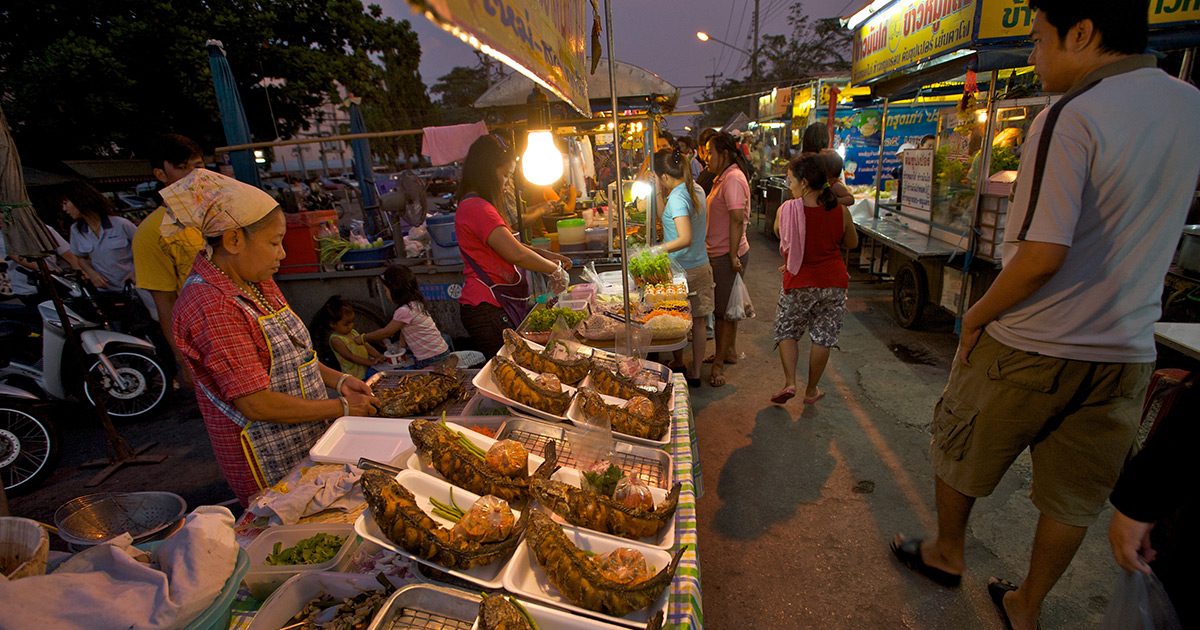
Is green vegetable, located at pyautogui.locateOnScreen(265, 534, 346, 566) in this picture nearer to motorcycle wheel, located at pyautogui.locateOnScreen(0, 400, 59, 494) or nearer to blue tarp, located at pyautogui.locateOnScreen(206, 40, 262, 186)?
motorcycle wheel, located at pyautogui.locateOnScreen(0, 400, 59, 494)

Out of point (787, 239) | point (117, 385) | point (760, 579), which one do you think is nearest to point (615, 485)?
point (760, 579)

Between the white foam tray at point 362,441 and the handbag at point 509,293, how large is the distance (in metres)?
1.72

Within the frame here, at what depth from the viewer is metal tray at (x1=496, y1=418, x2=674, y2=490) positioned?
2.09m

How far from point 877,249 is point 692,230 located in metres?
5.45

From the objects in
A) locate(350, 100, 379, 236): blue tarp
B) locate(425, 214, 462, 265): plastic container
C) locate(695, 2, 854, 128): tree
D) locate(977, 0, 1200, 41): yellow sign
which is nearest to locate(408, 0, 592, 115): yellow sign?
locate(425, 214, 462, 265): plastic container

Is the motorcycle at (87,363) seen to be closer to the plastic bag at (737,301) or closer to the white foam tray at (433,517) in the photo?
the white foam tray at (433,517)

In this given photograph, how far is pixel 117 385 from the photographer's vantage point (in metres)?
5.53

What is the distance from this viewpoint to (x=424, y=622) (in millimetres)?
1429

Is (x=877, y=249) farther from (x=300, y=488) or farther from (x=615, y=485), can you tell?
(x=300, y=488)

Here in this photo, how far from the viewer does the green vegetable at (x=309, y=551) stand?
1.69 metres

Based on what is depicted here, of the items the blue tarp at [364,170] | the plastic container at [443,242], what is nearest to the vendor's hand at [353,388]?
the plastic container at [443,242]

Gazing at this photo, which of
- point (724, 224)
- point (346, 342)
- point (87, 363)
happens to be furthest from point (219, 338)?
point (87, 363)

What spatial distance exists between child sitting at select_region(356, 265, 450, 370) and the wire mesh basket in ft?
7.21

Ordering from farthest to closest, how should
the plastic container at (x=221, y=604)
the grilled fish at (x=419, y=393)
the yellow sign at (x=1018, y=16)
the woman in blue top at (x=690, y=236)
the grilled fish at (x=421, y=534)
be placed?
the woman in blue top at (x=690, y=236) < the yellow sign at (x=1018, y=16) < the grilled fish at (x=419, y=393) < the grilled fish at (x=421, y=534) < the plastic container at (x=221, y=604)
